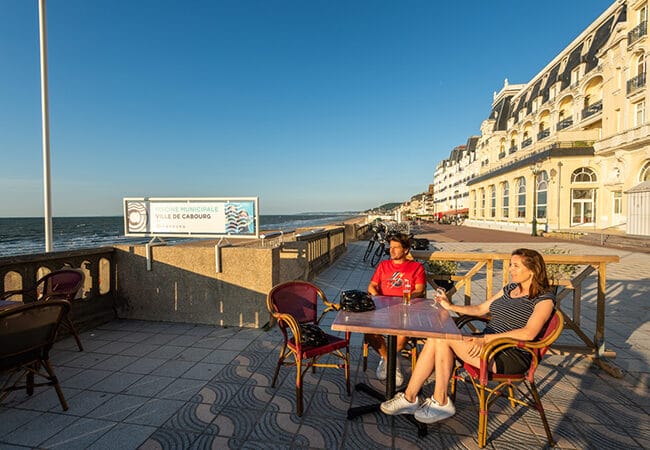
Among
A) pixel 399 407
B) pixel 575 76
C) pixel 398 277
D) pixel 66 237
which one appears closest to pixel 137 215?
pixel 398 277

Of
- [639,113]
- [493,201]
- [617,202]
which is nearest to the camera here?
[639,113]

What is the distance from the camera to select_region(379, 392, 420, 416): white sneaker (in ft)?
8.09

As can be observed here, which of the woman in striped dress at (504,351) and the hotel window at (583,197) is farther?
the hotel window at (583,197)

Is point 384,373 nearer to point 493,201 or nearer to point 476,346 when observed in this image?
point 476,346

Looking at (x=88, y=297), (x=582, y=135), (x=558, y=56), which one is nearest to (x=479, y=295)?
(x=88, y=297)

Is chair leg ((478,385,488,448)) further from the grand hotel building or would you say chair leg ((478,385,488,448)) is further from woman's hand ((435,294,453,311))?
the grand hotel building

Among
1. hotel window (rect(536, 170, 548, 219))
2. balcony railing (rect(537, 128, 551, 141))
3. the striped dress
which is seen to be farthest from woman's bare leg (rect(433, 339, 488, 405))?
balcony railing (rect(537, 128, 551, 141))

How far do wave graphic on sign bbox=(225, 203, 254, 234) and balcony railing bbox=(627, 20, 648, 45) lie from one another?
90.3 ft

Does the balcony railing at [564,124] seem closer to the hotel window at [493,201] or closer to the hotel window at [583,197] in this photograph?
the hotel window at [583,197]

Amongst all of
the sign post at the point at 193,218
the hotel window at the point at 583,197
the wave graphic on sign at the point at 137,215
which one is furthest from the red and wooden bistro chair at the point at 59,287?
the hotel window at the point at 583,197

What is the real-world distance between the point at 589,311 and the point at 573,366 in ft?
9.26

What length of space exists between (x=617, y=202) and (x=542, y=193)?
202 inches

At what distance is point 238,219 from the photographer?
481cm

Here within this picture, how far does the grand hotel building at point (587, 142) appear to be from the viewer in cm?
1920
